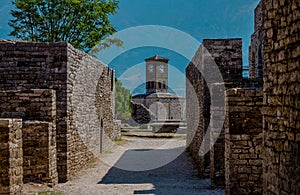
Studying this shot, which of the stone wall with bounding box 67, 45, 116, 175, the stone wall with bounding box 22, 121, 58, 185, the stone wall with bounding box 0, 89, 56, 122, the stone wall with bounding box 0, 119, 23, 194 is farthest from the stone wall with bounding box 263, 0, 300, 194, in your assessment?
the stone wall with bounding box 67, 45, 116, 175

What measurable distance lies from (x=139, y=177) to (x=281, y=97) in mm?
8643

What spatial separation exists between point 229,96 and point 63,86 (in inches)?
219

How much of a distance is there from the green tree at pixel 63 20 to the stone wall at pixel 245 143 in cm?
2014

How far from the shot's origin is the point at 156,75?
67562 millimetres

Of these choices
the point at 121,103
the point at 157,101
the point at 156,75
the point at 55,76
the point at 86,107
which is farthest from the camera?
the point at 121,103

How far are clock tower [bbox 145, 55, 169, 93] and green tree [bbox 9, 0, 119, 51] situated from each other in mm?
37893

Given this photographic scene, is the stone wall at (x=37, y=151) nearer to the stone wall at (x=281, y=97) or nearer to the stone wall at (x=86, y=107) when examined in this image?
the stone wall at (x=86, y=107)

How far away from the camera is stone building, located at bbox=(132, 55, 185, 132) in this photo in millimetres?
49312

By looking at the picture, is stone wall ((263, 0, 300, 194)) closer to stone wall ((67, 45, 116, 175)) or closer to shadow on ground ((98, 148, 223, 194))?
shadow on ground ((98, 148, 223, 194))

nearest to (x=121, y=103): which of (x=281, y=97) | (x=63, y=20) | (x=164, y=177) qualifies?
(x=63, y=20)

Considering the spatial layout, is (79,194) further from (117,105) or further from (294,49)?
(117,105)

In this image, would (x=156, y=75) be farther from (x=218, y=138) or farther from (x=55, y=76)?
(x=218, y=138)

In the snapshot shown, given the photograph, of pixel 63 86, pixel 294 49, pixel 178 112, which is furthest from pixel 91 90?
pixel 178 112

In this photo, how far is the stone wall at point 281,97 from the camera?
13.2ft
